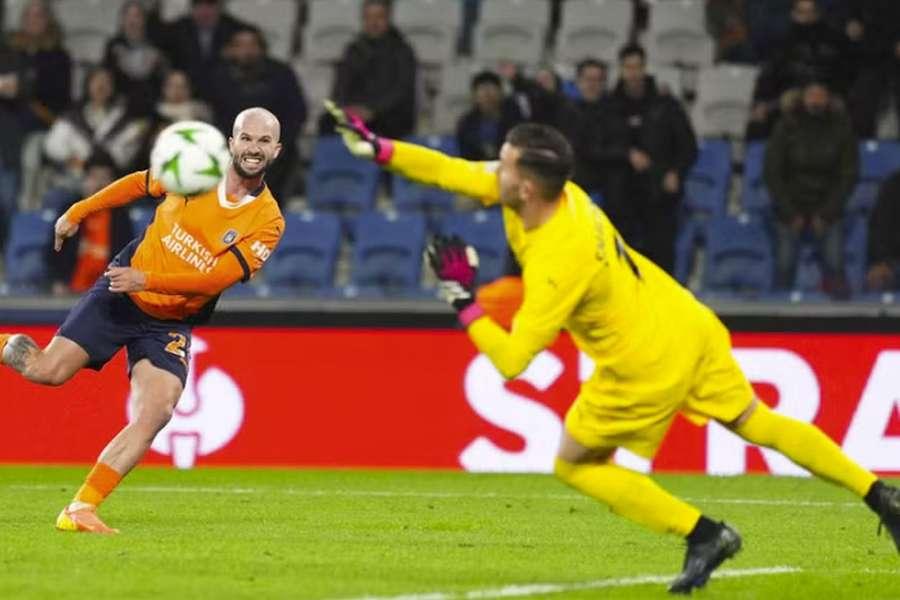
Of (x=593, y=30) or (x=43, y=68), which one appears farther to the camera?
(x=593, y=30)

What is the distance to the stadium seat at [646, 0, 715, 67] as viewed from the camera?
1975cm

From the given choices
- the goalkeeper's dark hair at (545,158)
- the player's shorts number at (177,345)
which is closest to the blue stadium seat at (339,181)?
the player's shorts number at (177,345)

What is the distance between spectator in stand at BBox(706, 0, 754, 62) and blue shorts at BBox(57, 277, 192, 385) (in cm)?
994

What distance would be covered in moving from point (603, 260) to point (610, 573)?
5.27 feet

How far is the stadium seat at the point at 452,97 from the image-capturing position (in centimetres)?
1959

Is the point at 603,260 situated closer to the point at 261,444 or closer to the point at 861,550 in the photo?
the point at 861,550

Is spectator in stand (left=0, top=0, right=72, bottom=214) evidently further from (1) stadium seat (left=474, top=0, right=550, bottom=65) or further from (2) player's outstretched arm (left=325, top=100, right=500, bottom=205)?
(2) player's outstretched arm (left=325, top=100, right=500, bottom=205)

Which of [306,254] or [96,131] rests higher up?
[96,131]

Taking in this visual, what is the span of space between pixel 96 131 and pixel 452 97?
3391mm

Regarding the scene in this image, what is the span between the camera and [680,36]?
778 inches

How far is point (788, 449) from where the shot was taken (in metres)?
8.49

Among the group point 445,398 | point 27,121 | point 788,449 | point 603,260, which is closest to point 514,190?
point 603,260

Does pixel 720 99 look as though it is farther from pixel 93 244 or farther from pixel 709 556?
pixel 709 556

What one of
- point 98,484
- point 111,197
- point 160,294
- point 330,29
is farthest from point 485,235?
point 98,484
